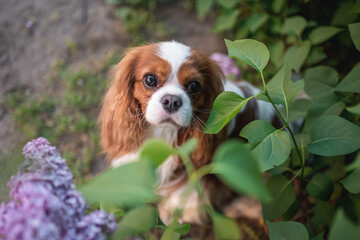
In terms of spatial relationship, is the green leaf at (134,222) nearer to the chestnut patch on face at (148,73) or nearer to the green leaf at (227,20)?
the chestnut patch on face at (148,73)

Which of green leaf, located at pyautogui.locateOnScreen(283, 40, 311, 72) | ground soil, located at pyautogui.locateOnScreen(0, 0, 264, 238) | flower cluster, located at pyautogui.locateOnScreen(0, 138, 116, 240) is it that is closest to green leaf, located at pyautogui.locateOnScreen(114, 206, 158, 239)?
flower cluster, located at pyautogui.locateOnScreen(0, 138, 116, 240)

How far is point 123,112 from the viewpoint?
1.88m

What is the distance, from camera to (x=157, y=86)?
5.60ft

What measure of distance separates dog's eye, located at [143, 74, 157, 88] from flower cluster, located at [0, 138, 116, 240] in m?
0.97

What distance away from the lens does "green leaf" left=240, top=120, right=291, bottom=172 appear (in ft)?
3.49

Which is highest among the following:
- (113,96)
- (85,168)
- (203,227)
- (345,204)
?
(113,96)

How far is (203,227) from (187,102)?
1.11 metres

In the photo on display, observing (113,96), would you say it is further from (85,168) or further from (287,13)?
(287,13)

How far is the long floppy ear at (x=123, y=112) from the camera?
186cm

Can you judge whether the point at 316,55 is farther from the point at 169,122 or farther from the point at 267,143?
the point at 267,143

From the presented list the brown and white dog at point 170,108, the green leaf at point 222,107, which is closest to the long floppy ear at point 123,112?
the brown and white dog at point 170,108

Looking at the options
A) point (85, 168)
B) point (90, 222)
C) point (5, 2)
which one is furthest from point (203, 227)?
point (5, 2)

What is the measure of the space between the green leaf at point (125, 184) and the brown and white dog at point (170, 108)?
38.7 inches

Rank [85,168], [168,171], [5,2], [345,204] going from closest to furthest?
[345,204]
[168,171]
[85,168]
[5,2]
